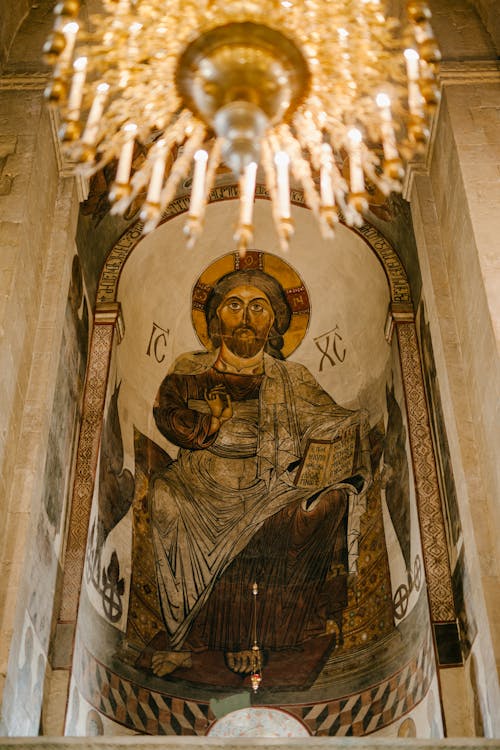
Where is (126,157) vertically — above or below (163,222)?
below

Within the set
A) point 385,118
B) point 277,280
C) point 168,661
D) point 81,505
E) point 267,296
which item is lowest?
point 168,661

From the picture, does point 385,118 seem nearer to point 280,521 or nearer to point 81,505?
point 81,505

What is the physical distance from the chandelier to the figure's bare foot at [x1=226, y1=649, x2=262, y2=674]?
5030 mm

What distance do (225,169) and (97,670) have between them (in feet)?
17.8

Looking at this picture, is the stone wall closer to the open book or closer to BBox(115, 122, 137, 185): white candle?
BBox(115, 122, 137, 185): white candle

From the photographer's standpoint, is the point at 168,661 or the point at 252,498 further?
the point at 252,498

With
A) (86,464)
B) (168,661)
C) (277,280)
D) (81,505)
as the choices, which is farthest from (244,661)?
(277,280)

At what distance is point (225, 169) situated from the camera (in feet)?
34.9

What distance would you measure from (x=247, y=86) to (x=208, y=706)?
587 centimetres

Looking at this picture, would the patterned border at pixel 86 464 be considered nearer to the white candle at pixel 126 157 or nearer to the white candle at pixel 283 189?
the white candle at pixel 126 157

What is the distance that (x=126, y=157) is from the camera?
18.2ft

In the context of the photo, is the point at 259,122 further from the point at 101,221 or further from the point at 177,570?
Answer: the point at 177,570

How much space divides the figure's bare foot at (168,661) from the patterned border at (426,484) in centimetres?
254

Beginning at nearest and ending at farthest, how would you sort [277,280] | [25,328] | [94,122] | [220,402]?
[94,122], [25,328], [220,402], [277,280]
